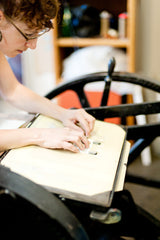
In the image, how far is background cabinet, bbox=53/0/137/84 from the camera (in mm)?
2100

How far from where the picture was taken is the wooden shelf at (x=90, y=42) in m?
2.18

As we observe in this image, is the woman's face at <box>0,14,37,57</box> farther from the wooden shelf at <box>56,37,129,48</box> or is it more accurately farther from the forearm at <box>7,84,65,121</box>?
the wooden shelf at <box>56,37,129,48</box>

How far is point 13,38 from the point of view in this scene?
3.21 feet

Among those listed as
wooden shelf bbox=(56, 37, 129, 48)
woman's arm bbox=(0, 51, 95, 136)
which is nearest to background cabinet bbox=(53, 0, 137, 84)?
wooden shelf bbox=(56, 37, 129, 48)

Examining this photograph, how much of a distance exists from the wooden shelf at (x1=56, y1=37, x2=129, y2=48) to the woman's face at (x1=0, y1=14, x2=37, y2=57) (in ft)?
4.06

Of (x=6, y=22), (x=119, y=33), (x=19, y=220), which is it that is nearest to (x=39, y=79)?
(x=119, y=33)

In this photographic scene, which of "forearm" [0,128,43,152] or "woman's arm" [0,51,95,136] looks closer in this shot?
"forearm" [0,128,43,152]

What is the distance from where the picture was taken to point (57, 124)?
1.18 m

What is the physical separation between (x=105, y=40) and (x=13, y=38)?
1.34 metres

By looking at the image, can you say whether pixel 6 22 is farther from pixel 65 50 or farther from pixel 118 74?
pixel 65 50

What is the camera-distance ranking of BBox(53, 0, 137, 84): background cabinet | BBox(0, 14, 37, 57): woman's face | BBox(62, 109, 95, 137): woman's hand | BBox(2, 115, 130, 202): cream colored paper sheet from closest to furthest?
BBox(2, 115, 130, 202): cream colored paper sheet, BBox(0, 14, 37, 57): woman's face, BBox(62, 109, 95, 137): woman's hand, BBox(53, 0, 137, 84): background cabinet

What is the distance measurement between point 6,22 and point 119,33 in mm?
1476

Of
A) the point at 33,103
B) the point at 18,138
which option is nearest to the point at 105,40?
the point at 33,103

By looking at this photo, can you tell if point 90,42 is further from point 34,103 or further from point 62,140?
point 62,140
